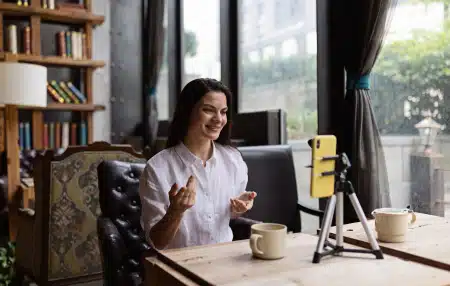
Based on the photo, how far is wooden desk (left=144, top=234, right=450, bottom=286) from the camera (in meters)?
0.95

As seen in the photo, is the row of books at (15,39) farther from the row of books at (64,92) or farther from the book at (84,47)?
the book at (84,47)

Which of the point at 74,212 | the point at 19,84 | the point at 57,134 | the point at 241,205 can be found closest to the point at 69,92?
the point at 57,134

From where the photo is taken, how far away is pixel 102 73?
5.49 metres

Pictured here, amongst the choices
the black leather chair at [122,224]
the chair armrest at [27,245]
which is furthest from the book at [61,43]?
the black leather chair at [122,224]

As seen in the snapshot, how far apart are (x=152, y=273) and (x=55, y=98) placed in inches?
172

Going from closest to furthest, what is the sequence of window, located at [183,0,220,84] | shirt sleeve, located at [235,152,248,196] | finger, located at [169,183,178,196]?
finger, located at [169,183,178,196] < shirt sleeve, located at [235,152,248,196] < window, located at [183,0,220,84]

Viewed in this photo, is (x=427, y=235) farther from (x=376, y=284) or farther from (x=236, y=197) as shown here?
(x=236, y=197)

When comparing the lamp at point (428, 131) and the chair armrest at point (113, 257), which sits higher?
the lamp at point (428, 131)

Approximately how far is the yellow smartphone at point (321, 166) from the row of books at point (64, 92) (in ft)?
14.9

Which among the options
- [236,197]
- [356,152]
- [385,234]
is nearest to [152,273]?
[236,197]

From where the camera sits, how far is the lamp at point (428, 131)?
2205 millimetres

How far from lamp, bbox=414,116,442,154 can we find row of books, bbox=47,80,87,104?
3.92 meters

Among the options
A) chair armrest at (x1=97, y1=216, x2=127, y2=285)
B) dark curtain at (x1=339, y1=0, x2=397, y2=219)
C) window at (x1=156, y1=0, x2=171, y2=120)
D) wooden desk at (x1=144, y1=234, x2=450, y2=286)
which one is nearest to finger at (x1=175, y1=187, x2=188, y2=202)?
wooden desk at (x1=144, y1=234, x2=450, y2=286)

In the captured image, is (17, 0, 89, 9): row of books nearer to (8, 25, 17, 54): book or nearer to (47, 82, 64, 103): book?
(8, 25, 17, 54): book
